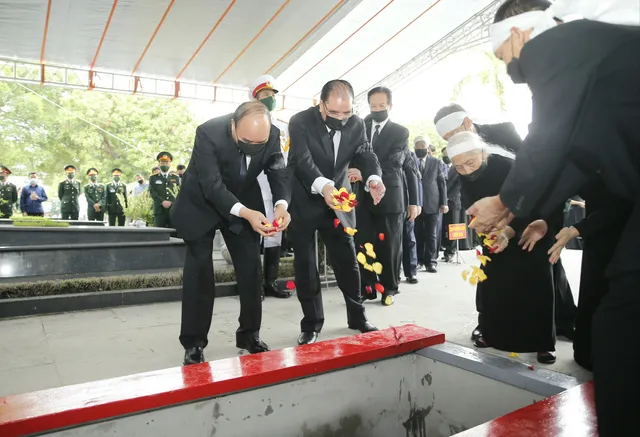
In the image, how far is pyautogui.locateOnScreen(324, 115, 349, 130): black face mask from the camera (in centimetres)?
305

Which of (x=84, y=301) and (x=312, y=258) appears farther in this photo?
(x=84, y=301)

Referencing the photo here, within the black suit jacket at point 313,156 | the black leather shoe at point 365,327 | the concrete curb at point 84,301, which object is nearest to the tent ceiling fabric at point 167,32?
the concrete curb at point 84,301

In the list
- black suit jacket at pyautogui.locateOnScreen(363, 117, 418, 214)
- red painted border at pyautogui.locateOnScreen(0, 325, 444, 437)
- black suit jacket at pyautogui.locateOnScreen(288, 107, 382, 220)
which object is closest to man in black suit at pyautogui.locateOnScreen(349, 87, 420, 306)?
black suit jacket at pyautogui.locateOnScreen(363, 117, 418, 214)

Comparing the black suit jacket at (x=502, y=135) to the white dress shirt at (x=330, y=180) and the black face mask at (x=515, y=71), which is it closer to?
the white dress shirt at (x=330, y=180)

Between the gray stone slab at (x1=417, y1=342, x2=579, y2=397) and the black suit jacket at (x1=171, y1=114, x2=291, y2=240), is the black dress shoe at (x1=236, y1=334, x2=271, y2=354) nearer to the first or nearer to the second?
the black suit jacket at (x1=171, y1=114, x2=291, y2=240)

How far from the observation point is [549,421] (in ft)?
4.08

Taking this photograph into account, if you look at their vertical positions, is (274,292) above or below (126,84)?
below

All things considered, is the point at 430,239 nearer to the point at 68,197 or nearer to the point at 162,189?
the point at 162,189

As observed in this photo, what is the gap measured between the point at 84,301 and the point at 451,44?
336 inches

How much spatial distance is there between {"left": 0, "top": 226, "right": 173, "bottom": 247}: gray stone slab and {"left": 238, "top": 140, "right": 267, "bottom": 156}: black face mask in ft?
14.2

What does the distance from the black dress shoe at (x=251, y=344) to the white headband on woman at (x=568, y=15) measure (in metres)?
2.09

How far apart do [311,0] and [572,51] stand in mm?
8103

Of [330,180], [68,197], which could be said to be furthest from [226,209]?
[68,197]

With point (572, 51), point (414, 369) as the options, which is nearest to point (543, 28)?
point (572, 51)
